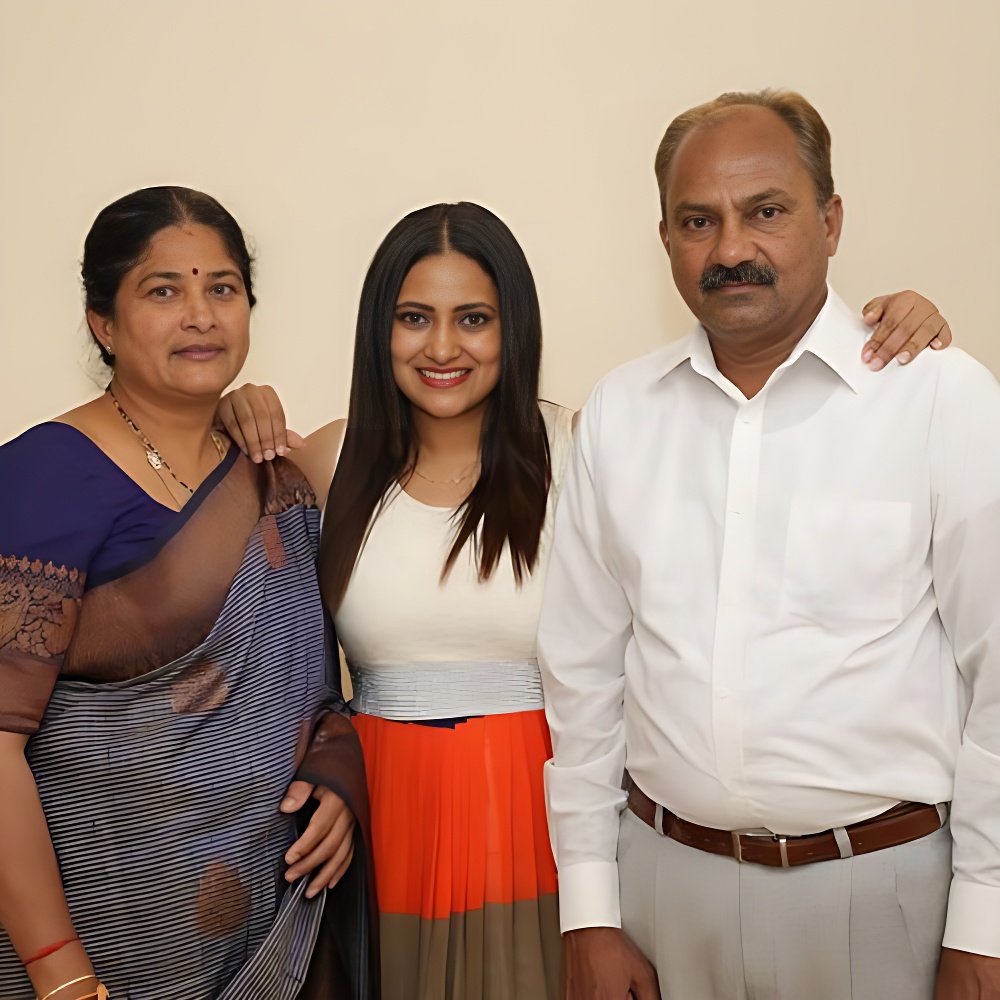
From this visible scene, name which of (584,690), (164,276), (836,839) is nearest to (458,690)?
(584,690)

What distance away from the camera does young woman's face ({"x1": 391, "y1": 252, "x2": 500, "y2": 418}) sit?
6.23 ft

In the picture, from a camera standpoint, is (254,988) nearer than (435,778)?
Yes

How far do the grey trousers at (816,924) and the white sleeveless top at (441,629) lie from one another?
1.42 ft

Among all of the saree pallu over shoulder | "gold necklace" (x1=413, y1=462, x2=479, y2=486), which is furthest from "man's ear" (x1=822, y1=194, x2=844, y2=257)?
the saree pallu over shoulder

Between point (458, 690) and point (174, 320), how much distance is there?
2.27ft

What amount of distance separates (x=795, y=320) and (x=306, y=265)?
52.2 inches

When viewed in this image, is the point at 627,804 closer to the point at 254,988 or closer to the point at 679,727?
the point at 679,727

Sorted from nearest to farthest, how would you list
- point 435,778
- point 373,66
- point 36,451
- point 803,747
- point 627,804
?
point 803,747 < point 36,451 < point 627,804 < point 435,778 < point 373,66

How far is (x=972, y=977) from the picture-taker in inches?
54.4

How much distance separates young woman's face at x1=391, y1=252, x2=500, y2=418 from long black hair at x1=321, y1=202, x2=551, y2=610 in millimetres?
17

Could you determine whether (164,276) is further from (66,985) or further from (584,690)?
(66,985)

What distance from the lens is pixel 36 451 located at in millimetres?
1541

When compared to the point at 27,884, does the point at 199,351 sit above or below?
above

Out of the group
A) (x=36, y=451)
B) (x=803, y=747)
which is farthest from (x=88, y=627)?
Result: (x=803, y=747)
